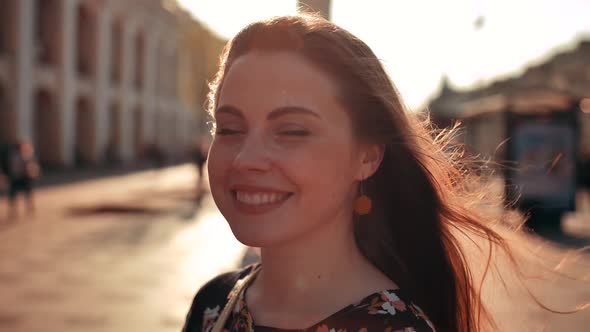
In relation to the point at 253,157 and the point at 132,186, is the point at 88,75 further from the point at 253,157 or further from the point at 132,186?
the point at 253,157

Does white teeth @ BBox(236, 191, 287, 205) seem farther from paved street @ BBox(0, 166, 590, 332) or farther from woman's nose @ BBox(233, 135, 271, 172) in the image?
paved street @ BBox(0, 166, 590, 332)

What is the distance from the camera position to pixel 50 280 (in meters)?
6.90

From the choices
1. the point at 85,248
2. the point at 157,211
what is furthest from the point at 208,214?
the point at 85,248

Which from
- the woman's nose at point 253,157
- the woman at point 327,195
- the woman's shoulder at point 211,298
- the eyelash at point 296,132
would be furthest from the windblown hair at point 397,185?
Result: the woman's shoulder at point 211,298

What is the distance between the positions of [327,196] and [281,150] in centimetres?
17

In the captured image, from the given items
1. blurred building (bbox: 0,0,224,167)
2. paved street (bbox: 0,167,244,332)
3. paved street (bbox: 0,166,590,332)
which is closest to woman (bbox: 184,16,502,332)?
paved street (bbox: 0,166,590,332)

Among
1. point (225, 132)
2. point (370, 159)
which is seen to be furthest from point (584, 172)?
point (225, 132)

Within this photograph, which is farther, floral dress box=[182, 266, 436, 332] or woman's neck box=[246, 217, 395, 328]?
woman's neck box=[246, 217, 395, 328]

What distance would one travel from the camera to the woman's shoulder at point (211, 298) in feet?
6.16

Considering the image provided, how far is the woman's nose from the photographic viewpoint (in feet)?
5.14

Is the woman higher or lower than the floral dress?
higher

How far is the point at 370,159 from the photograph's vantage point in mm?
1770

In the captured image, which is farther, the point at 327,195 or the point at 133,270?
the point at 133,270

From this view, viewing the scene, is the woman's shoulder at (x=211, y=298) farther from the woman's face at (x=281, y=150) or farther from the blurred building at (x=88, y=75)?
the blurred building at (x=88, y=75)
